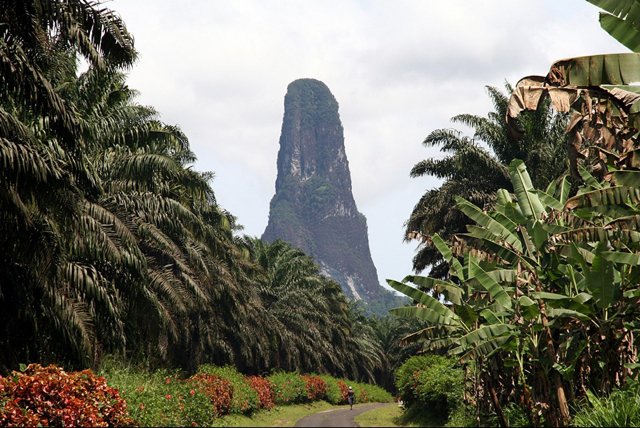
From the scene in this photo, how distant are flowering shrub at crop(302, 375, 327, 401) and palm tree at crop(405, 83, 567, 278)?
15.2 m

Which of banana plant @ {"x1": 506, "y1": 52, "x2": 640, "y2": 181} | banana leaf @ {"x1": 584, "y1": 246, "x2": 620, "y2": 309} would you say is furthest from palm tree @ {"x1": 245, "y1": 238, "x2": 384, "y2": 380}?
banana leaf @ {"x1": 584, "y1": 246, "x2": 620, "y2": 309}

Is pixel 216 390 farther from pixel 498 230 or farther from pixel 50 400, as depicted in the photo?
pixel 498 230

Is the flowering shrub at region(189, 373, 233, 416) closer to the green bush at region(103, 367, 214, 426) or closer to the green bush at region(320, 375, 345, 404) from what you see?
the green bush at region(103, 367, 214, 426)

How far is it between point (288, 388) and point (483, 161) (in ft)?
56.9

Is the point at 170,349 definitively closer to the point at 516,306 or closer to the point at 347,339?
the point at 516,306

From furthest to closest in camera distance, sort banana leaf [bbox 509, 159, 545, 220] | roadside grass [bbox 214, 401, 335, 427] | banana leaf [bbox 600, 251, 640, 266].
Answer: roadside grass [bbox 214, 401, 335, 427] < banana leaf [bbox 509, 159, 545, 220] < banana leaf [bbox 600, 251, 640, 266]

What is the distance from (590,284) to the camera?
11133 mm

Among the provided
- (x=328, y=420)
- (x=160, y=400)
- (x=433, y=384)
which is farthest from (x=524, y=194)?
(x=328, y=420)

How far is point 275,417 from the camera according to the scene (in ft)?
113

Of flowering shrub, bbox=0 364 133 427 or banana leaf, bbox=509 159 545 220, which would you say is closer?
flowering shrub, bbox=0 364 133 427

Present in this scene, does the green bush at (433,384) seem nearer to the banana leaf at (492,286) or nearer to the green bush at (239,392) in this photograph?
the banana leaf at (492,286)

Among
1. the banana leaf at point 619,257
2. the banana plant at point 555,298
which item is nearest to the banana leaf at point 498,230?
the banana plant at point 555,298

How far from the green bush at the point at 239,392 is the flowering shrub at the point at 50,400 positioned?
15.8 metres

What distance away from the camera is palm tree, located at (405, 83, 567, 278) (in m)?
28.5
